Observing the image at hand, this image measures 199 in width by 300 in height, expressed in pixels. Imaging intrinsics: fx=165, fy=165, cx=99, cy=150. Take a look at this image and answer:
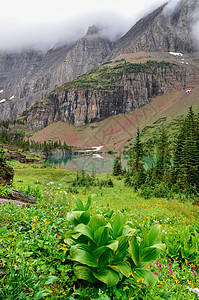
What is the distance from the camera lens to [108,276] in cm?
221

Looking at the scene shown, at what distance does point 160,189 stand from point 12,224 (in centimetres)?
1703

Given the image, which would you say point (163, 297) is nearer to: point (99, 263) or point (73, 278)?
point (99, 263)

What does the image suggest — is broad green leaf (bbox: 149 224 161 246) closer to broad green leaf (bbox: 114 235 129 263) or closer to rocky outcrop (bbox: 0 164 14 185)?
broad green leaf (bbox: 114 235 129 263)

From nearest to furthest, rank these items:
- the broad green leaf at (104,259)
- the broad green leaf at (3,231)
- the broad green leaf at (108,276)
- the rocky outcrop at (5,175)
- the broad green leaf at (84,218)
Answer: the broad green leaf at (108,276), the broad green leaf at (104,259), the broad green leaf at (3,231), the broad green leaf at (84,218), the rocky outcrop at (5,175)

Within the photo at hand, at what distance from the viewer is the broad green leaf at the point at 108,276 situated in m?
2.17

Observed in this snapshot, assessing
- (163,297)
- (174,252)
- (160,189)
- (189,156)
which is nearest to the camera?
(163,297)

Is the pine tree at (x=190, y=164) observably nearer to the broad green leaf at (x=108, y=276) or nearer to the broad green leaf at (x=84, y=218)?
the broad green leaf at (x=84, y=218)

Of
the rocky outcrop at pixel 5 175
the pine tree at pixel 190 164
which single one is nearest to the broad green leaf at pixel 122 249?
the rocky outcrop at pixel 5 175

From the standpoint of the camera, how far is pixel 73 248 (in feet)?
7.95

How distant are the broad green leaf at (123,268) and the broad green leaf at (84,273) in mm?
287

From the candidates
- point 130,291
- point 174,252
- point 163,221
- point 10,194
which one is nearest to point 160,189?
point 163,221

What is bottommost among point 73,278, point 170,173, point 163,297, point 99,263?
point 170,173

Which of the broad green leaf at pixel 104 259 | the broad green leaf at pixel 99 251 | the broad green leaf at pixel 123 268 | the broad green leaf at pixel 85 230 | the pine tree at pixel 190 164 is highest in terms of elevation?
the broad green leaf at pixel 85 230

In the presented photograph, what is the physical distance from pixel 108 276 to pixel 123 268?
0.23 metres
